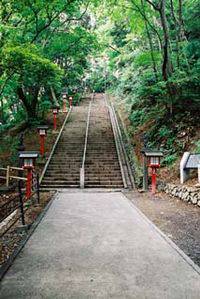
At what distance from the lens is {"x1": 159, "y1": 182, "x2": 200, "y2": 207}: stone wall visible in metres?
10.2

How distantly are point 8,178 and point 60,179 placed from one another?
7.88ft

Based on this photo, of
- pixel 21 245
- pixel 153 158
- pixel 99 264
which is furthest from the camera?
pixel 153 158

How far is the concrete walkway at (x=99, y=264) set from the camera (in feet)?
13.9

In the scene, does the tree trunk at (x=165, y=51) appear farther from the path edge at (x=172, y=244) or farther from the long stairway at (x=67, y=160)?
the path edge at (x=172, y=244)

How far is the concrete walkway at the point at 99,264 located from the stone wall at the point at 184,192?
2358mm

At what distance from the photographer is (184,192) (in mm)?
11102

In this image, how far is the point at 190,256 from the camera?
5809mm

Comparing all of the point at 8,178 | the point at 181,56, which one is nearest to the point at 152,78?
the point at 181,56

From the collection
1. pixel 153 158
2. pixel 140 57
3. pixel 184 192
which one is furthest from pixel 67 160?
pixel 184 192

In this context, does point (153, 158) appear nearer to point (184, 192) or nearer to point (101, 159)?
point (184, 192)

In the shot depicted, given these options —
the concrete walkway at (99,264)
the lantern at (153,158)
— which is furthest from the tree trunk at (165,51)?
the concrete walkway at (99,264)

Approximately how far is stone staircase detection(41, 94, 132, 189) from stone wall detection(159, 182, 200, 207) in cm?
280

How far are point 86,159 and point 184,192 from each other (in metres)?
8.05

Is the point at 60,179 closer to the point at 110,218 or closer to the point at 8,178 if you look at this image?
the point at 8,178
